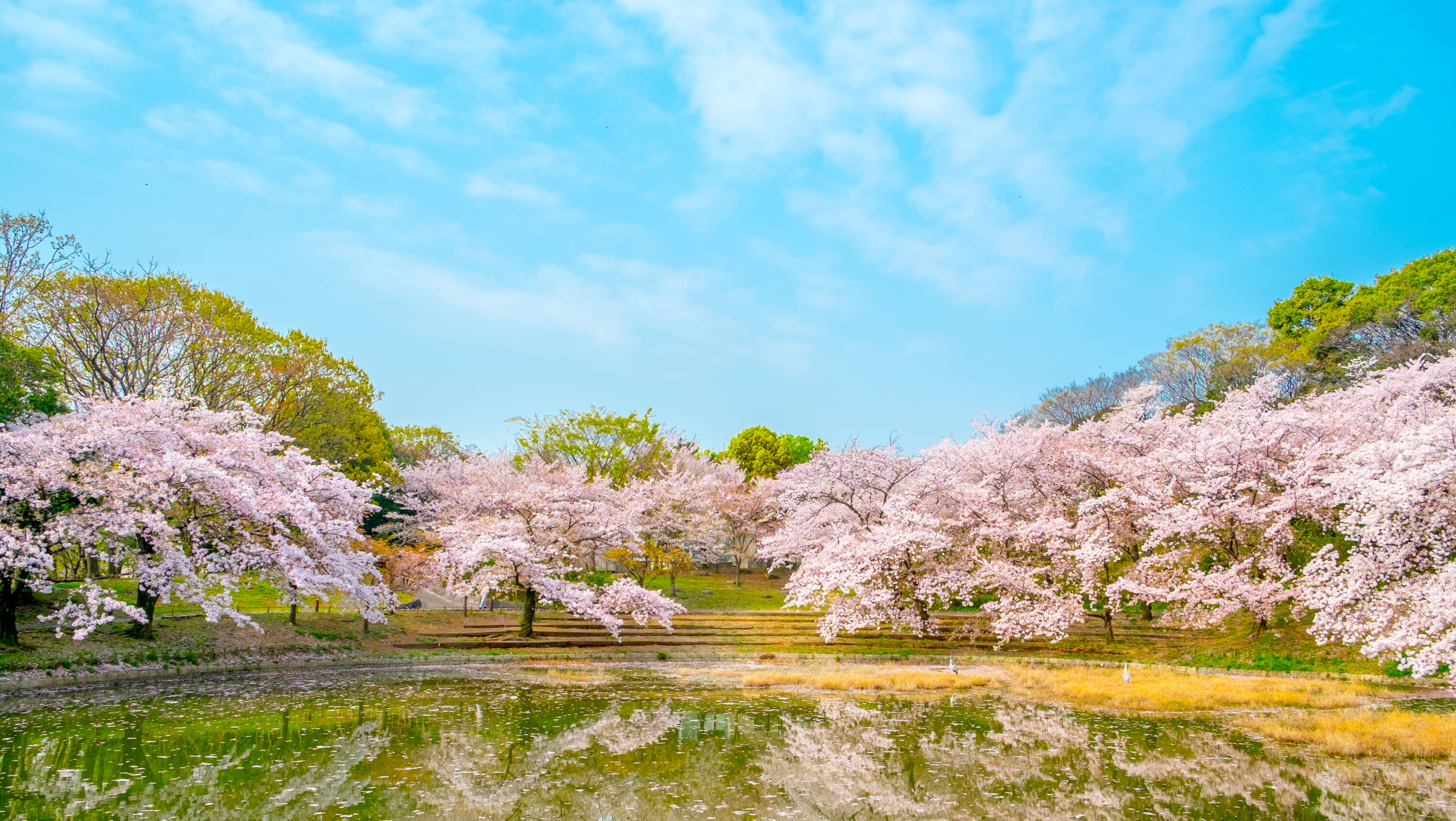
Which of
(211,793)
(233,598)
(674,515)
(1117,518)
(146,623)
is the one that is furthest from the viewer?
(674,515)

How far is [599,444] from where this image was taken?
4959 cm

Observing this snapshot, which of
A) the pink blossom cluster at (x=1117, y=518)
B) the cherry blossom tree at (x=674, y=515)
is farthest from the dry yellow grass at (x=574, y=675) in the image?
the cherry blossom tree at (x=674, y=515)

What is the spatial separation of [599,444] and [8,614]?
105 ft

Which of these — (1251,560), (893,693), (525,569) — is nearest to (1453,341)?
(1251,560)

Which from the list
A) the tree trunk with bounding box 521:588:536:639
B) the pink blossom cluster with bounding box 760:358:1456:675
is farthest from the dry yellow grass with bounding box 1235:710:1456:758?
the tree trunk with bounding box 521:588:536:639

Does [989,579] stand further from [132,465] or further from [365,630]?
[132,465]

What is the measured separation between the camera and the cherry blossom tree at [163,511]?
18.6m

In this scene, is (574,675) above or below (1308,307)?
below

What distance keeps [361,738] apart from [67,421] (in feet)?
45.8

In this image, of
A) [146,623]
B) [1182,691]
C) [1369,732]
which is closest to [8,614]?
[146,623]

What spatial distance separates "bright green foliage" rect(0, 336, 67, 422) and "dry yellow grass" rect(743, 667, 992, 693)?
Result: 2072cm

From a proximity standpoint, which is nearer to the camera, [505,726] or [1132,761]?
[1132,761]

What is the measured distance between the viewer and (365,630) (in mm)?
29000

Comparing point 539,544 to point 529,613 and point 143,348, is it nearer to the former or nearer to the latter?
point 529,613
